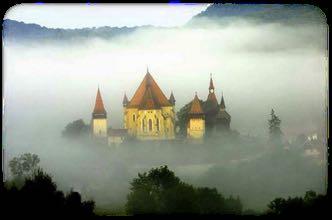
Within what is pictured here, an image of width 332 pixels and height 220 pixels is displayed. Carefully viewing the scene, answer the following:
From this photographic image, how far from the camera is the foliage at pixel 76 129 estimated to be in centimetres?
534

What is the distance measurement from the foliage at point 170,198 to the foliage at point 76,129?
27.0 inches

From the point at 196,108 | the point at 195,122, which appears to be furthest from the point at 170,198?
the point at 196,108

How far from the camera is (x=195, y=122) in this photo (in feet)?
18.1

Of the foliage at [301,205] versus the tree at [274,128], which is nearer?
the foliage at [301,205]

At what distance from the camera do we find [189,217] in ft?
17.2

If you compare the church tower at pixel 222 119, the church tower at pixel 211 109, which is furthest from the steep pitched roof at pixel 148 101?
the church tower at pixel 222 119

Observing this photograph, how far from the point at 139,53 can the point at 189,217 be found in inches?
64.9

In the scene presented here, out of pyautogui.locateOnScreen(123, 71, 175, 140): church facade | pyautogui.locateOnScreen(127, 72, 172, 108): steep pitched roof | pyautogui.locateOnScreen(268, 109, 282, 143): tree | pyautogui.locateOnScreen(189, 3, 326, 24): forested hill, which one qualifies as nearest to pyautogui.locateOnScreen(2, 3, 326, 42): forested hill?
pyautogui.locateOnScreen(189, 3, 326, 24): forested hill

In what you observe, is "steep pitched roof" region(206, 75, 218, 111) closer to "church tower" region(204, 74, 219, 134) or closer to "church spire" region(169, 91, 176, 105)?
"church tower" region(204, 74, 219, 134)

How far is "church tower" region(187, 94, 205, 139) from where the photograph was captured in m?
5.43

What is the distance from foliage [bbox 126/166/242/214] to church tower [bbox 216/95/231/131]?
24.7 inches

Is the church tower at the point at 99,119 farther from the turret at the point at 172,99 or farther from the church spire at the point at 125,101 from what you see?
the turret at the point at 172,99

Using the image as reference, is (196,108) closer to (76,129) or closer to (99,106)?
(99,106)

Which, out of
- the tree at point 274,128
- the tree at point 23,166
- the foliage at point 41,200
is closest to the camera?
the foliage at point 41,200
